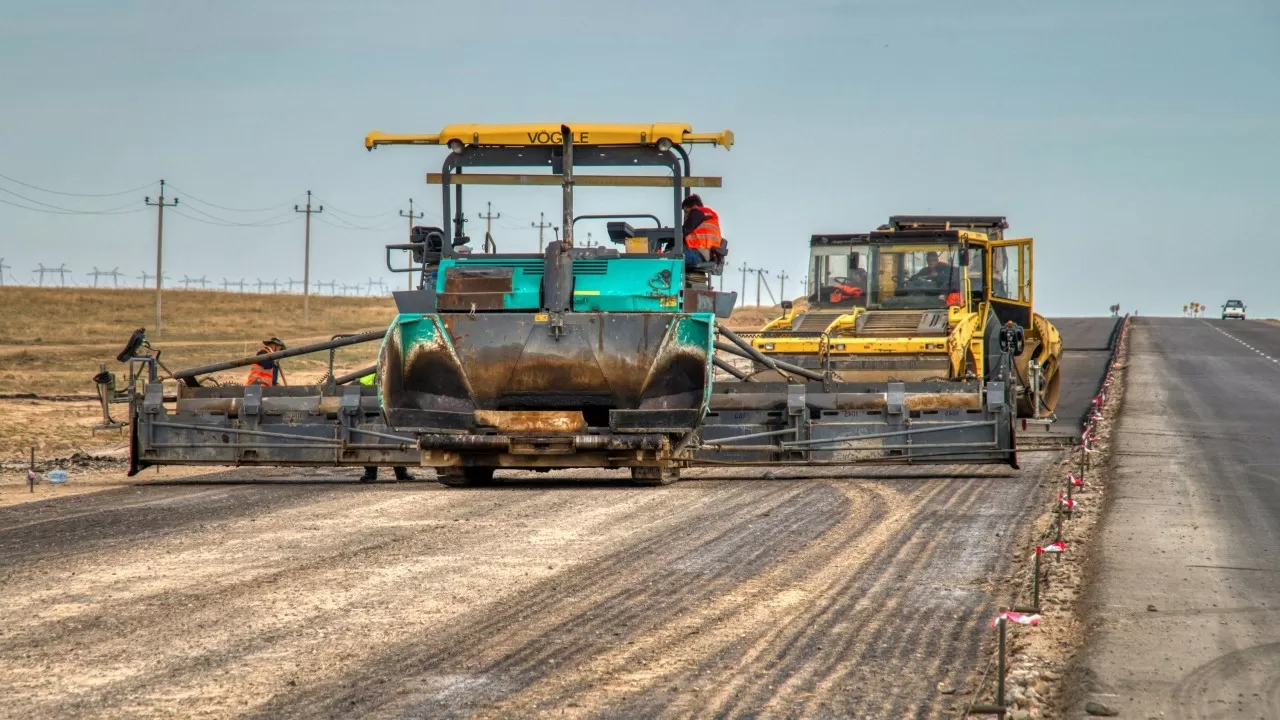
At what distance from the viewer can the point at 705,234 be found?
14.1 metres

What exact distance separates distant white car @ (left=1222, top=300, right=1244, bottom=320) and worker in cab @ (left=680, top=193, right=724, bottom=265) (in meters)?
91.8

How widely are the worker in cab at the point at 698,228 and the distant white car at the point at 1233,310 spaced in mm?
91759

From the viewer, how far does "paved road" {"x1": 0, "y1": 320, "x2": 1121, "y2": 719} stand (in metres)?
6.69

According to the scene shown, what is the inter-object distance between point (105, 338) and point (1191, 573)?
188 feet

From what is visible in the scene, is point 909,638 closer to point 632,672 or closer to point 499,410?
point 632,672

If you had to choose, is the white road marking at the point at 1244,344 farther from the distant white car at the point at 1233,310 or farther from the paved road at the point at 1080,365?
the distant white car at the point at 1233,310

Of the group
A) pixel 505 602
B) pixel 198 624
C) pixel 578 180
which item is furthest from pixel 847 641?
pixel 578 180

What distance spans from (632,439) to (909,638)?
6006mm

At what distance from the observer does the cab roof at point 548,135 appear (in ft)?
45.7

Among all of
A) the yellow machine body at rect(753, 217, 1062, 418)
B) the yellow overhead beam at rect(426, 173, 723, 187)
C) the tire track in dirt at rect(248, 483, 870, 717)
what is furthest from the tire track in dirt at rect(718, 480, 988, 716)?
the yellow machine body at rect(753, 217, 1062, 418)

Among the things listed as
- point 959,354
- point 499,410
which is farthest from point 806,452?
point 959,354

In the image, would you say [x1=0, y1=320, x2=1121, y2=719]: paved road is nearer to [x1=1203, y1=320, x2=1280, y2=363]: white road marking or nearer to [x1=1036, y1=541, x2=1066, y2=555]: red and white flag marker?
[x1=1036, y1=541, x2=1066, y2=555]: red and white flag marker

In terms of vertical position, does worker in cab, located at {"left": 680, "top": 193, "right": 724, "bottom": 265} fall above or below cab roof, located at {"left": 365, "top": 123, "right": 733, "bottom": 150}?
below

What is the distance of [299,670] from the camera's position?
710 centimetres
